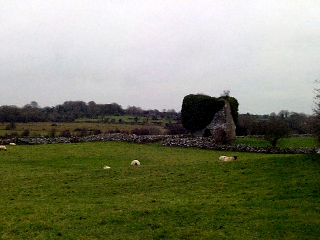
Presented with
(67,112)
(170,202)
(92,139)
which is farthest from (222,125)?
(67,112)

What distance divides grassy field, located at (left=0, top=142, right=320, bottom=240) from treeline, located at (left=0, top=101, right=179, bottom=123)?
46.8m

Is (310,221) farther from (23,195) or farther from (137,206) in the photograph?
(23,195)

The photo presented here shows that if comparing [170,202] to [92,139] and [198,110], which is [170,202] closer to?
[92,139]

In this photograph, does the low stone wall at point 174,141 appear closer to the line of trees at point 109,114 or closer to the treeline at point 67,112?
the line of trees at point 109,114

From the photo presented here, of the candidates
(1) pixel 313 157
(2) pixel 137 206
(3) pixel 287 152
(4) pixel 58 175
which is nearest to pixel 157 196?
(2) pixel 137 206

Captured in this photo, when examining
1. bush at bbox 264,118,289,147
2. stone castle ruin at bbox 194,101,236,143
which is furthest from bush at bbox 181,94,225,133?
bush at bbox 264,118,289,147

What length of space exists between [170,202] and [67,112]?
71.0 meters

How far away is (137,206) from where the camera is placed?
37.4 ft

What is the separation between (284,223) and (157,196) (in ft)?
17.4

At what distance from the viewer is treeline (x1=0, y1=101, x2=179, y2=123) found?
62.5m

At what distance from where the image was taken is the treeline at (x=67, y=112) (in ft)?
205

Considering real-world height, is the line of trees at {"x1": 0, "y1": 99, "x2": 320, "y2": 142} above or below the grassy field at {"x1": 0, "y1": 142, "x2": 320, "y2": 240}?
above

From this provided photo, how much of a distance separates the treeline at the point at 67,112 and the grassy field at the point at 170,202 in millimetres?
46842

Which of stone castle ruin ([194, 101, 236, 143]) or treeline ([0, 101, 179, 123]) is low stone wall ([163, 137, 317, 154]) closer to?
stone castle ruin ([194, 101, 236, 143])
